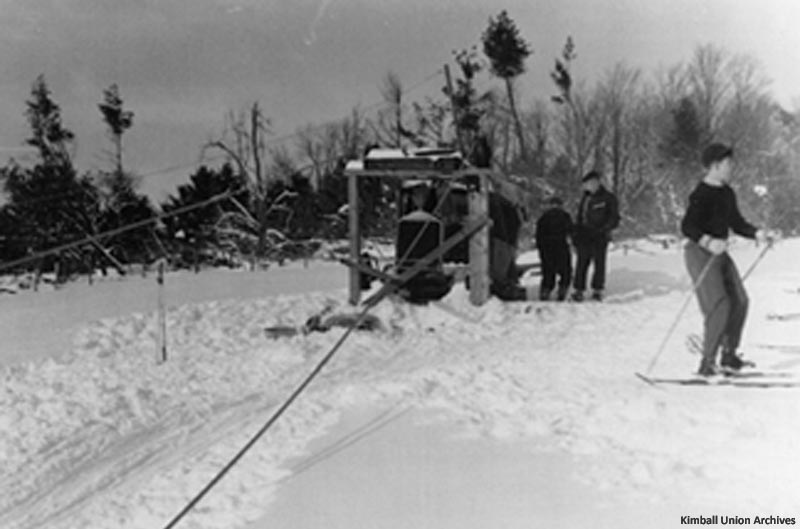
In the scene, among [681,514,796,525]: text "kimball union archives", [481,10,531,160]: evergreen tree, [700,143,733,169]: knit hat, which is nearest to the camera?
[681,514,796,525]: text "kimball union archives"

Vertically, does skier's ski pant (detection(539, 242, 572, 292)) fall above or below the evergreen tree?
below

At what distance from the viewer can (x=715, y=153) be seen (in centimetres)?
234

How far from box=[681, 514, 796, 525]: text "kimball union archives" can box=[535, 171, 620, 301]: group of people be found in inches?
48.3

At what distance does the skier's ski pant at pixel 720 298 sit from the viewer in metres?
2.50

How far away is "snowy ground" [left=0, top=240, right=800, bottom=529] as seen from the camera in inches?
81.7

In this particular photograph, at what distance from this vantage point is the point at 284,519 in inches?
79.1

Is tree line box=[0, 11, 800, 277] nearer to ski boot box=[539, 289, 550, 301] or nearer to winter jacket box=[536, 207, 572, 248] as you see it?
winter jacket box=[536, 207, 572, 248]

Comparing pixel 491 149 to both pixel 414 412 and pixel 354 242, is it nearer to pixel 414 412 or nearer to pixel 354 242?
pixel 414 412

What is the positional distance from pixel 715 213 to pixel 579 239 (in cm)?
156

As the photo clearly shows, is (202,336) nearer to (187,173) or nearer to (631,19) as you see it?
(187,173)

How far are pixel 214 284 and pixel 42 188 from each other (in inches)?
62.7

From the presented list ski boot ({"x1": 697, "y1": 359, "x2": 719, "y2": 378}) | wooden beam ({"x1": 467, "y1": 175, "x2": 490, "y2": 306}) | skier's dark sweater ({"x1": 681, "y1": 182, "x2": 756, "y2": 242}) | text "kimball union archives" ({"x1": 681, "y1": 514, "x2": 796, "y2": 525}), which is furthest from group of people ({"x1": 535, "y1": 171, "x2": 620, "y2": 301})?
text "kimball union archives" ({"x1": 681, "y1": 514, "x2": 796, "y2": 525})

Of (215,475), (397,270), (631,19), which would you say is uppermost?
(631,19)

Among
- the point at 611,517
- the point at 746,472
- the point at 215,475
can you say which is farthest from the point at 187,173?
the point at 746,472
